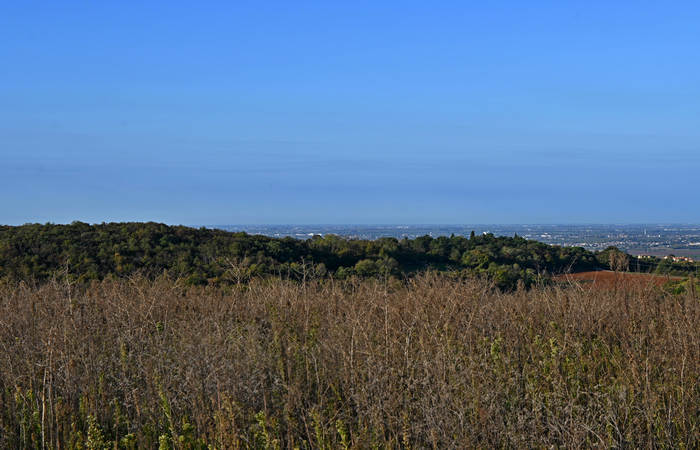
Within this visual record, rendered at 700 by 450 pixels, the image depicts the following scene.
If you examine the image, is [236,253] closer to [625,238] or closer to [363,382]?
[363,382]

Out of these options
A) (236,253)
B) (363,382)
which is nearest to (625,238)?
(236,253)

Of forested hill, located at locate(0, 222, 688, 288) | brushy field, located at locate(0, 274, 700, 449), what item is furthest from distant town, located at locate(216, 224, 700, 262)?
brushy field, located at locate(0, 274, 700, 449)

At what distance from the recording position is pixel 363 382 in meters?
5.00

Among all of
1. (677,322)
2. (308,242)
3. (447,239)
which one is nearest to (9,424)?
(677,322)

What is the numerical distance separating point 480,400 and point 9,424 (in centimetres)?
379

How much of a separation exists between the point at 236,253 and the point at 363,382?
1164cm

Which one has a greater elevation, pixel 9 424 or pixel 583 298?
pixel 583 298

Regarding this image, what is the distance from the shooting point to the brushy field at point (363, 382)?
429 cm

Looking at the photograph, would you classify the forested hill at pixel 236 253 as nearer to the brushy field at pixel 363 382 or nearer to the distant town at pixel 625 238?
the distant town at pixel 625 238

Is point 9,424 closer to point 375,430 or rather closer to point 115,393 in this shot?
point 115,393

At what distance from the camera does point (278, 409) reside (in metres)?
4.87

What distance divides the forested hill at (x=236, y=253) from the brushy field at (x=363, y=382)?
638 centimetres

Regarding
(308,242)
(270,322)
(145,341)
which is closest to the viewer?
(145,341)

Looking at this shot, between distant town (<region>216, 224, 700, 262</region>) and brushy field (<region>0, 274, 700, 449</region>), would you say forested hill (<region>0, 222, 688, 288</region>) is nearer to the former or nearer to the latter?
distant town (<region>216, 224, 700, 262</region>)
